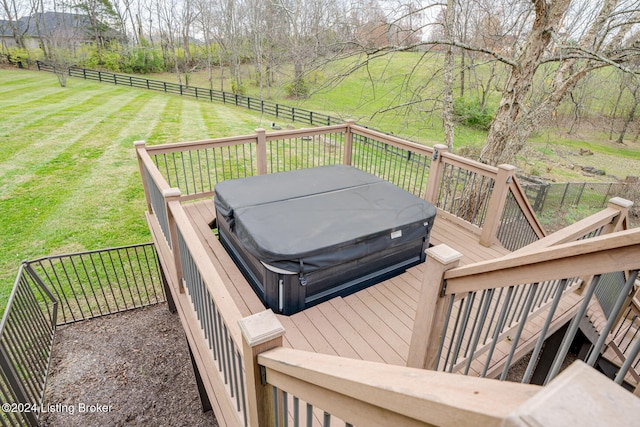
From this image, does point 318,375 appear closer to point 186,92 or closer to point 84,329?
point 84,329

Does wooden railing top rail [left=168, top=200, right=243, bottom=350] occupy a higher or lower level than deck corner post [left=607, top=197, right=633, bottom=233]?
lower

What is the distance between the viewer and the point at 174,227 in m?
3.01

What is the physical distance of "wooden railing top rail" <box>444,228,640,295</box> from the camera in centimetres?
97

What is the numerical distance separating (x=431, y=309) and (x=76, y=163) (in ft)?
37.0

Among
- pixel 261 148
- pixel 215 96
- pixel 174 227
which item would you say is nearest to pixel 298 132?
pixel 261 148

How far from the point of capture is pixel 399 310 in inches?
130

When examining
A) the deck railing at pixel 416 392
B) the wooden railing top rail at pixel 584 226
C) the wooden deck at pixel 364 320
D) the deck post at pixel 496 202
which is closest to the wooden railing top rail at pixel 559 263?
the wooden railing top rail at pixel 584 226

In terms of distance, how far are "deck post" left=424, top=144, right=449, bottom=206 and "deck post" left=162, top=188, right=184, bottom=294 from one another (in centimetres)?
331

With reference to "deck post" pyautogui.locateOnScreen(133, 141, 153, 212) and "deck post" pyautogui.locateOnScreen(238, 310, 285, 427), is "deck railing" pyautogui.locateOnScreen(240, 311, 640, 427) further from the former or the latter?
"deck post" pyautogui.locateOnScreen(133, 141, 153, 212)

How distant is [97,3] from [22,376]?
1448 inches

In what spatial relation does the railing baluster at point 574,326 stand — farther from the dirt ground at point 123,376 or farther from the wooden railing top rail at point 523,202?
the dirt ground at point 123,376

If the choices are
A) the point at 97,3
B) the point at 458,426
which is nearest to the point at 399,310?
the point at 458,426

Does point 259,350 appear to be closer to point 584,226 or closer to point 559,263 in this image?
point 559,263

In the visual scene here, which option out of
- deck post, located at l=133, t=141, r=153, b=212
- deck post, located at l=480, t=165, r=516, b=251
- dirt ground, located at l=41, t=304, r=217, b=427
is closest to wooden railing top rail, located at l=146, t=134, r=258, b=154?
deck post, located at l=133, t=141, r=153, b=212
